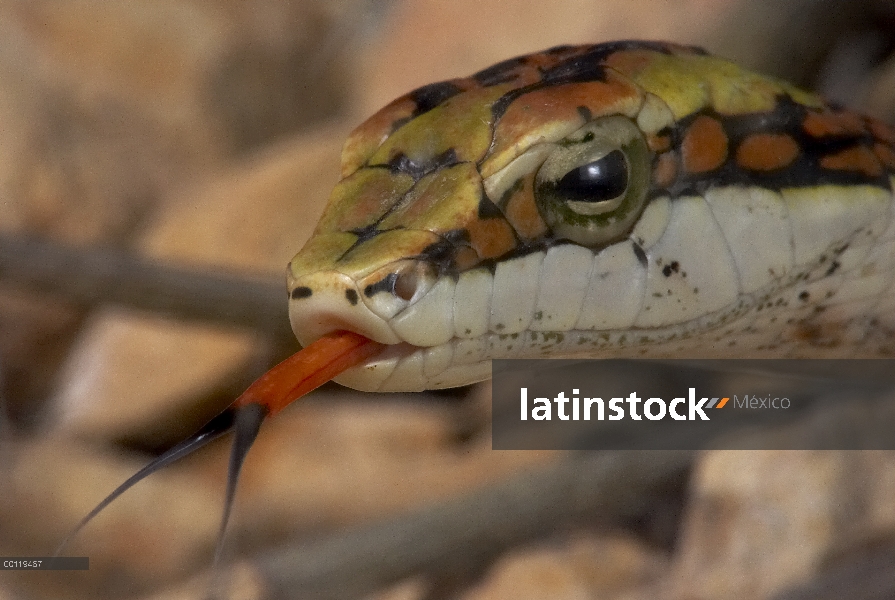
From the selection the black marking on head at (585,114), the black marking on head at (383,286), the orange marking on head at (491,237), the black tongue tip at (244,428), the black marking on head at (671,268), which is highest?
the black marking on head at (585,114)

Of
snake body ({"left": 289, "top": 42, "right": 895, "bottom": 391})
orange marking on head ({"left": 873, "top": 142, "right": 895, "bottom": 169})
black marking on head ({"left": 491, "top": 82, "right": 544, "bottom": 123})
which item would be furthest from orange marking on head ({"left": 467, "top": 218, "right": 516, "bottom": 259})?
orange marking on head ({"left": 873, "top": 142, "right": 895, "bottom": 169})

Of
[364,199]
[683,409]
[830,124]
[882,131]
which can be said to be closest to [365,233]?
[364,199]

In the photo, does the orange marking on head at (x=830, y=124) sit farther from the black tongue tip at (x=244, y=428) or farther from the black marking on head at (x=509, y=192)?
the black tongue tip at (x=244, y=428)

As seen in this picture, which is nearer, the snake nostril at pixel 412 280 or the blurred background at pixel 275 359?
the snake nostril at pixel 412 280

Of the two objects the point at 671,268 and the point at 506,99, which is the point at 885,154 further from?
the point at 506,99

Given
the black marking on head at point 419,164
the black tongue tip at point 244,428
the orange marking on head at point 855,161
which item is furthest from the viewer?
the orange marking on head at point 855,161

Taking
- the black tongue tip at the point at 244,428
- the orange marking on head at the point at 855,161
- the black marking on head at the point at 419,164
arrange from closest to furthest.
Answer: the black tongue tip at the point at 244,428 → the black marking on head at the point at 419,164 → the orange marking on head at the point at 855,161

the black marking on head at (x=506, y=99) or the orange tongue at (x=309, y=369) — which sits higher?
the black marking on head at (x=506, y=99)

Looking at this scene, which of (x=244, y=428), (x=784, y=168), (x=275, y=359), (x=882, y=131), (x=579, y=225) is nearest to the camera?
(x=244, y=428)

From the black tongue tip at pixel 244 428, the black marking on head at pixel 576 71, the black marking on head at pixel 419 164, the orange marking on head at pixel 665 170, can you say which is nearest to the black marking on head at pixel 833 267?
the orange marking on head at pixel 665 170
